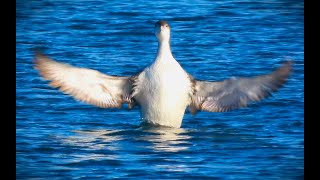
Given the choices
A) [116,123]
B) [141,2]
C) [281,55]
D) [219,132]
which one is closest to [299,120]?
[219,132]

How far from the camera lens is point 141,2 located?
87.6ft

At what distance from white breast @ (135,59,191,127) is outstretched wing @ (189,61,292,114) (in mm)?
209

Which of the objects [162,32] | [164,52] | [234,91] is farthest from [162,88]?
[234,91]

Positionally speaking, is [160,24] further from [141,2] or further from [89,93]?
[141,2]

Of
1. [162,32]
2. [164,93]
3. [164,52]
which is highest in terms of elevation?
[162,32]

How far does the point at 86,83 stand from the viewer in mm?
16250

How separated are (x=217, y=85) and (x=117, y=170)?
8.82ft

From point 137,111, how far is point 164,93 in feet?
5.49

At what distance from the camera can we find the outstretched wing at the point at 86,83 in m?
16.0

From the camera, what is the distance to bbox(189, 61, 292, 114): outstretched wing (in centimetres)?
1608

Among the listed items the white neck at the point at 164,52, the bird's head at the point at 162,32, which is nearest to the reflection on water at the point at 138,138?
the white neck at the point at 164,52

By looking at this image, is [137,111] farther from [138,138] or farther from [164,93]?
[138,138]

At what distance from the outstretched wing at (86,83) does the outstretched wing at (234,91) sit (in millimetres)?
933

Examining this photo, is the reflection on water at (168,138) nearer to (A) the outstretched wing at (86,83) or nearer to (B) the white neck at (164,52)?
(A) the outstretched wing at (86,83)
